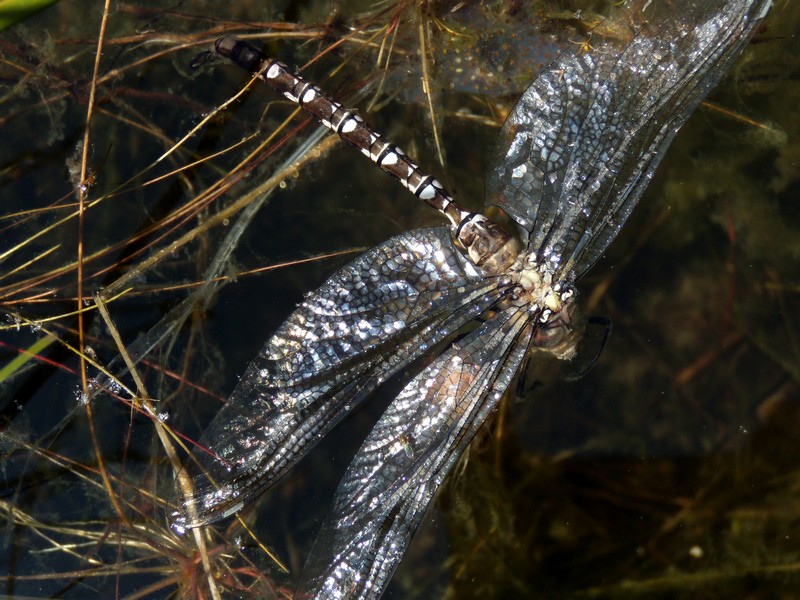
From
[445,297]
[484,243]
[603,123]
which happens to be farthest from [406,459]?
[603,123]

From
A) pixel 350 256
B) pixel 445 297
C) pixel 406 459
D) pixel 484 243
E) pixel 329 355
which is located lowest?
pixel 406 459

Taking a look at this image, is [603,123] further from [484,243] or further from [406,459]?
[406,459]

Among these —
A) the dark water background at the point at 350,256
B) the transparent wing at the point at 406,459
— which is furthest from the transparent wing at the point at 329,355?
the dark water background at the point at 350,256

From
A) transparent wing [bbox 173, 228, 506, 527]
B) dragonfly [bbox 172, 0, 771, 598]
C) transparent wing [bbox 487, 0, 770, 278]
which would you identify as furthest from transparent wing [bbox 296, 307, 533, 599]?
transparent wing [bbox 487, 0, 770, 278]

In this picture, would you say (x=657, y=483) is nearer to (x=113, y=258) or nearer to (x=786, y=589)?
(x=786, y=589)

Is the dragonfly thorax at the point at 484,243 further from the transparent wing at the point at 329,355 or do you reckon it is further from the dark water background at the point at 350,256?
the dark water background at the point at 350,256

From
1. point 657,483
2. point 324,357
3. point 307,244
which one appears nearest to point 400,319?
point 324,357
